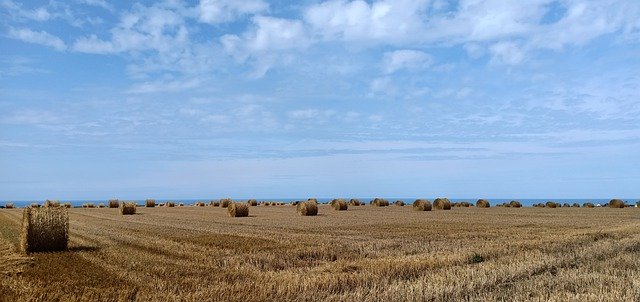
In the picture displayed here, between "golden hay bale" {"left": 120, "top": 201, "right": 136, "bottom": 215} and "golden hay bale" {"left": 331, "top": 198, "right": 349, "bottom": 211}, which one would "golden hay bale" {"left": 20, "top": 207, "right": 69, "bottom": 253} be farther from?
"golden hay bale" {"left": 331, "top": 198, "right": 349, "bottom": 211}

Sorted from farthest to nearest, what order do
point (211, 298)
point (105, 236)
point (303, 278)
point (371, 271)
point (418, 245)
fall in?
1. point (105, 236)
2. point (418, 245)
3. point (371, 271)
4. point (303, 278)
5. point (211, 298)

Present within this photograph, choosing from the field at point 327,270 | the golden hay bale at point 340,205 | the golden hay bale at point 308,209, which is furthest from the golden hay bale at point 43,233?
the golden hay bale at point 340,205

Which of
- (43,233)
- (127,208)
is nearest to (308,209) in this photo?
(127,208)

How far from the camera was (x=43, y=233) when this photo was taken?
41.6ft

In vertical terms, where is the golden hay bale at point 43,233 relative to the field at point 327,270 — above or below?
above

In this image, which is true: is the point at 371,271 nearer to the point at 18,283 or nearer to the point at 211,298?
the point at 211,298

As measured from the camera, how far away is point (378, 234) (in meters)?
16.5

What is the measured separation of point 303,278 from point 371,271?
1.25 meters

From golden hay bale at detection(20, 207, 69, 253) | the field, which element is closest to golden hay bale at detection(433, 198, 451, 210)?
the field

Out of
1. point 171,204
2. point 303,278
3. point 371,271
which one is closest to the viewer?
point 303,278

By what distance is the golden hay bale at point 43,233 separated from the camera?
1263cm

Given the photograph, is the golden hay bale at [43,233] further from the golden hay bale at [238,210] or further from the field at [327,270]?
the golden hay bale at [238,210]

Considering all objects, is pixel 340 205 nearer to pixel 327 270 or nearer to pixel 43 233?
pixel 43 233

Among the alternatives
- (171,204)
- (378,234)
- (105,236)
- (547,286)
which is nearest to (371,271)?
(547,286)
